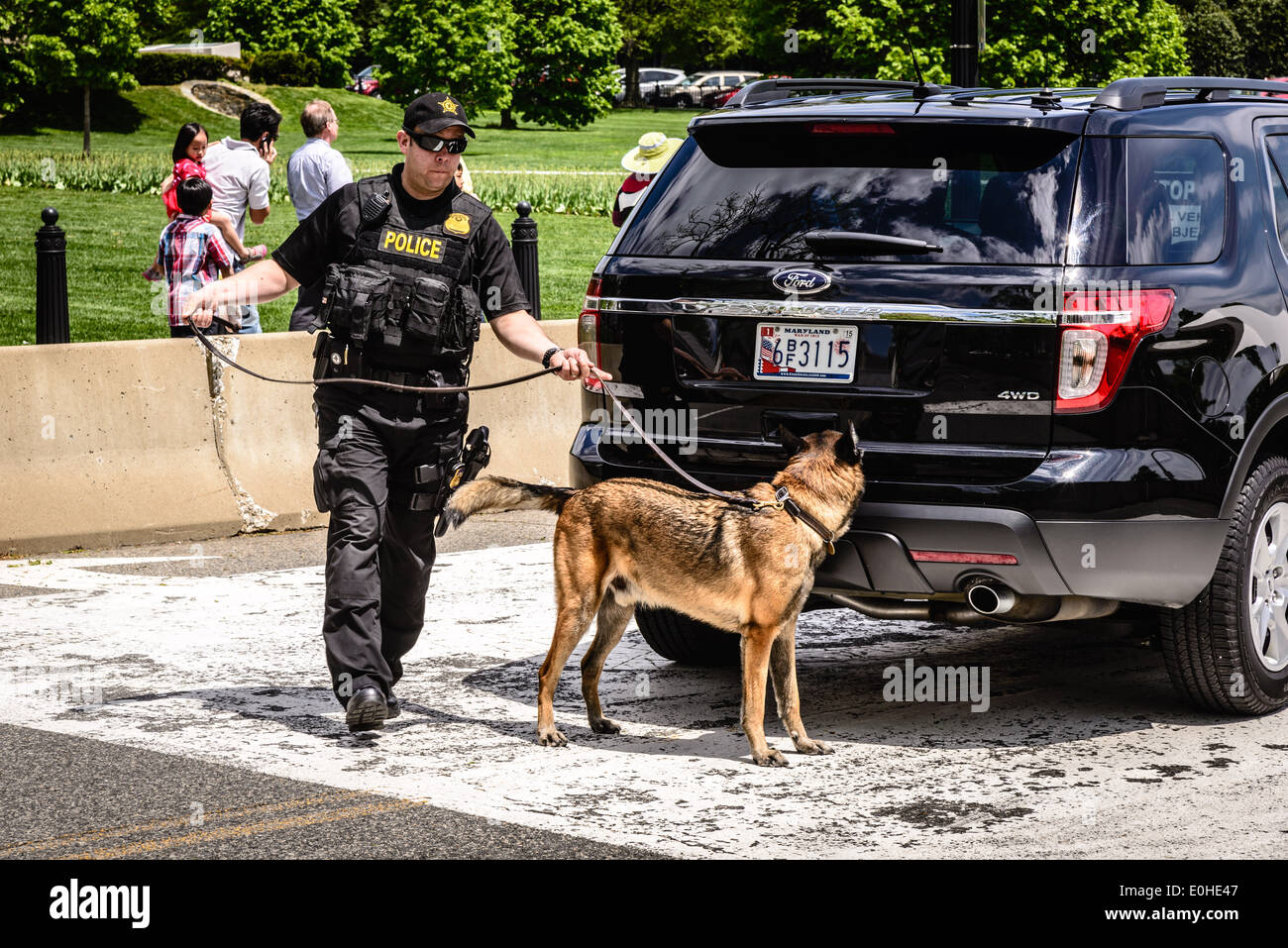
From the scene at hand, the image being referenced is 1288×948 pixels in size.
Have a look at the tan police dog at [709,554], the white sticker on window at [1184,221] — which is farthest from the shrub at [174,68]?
the white sticker on window at [1184,221]

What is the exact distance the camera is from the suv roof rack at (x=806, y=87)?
6745 millimetres

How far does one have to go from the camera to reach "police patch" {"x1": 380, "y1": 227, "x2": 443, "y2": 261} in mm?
6133

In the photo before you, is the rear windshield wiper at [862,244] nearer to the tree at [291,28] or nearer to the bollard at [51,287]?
the bollard at [51,287]

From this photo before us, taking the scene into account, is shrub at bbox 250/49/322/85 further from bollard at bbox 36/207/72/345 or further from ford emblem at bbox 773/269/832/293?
ford emblem at bbox 773/269/832/293

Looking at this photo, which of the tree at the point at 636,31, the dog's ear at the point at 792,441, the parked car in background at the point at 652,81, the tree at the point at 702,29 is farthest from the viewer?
the parked car in background at the point at 652,81

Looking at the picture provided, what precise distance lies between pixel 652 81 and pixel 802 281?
7708 centimetres

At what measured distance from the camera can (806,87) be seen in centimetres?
722

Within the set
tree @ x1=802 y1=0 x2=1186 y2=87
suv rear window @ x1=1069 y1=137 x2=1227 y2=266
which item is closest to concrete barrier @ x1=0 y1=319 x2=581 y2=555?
suv rear window @ x1=1069 y1=137 x2=1227 y2=266

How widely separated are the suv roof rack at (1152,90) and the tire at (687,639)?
8.06 feet

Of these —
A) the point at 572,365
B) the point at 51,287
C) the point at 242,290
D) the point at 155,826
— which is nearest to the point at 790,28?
the point at 51,287

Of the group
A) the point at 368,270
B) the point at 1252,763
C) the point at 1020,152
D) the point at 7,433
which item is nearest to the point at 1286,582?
the point at 1252,763

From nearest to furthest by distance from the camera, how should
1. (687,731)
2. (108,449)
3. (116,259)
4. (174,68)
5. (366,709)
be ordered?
1. (366,709)
2. (687,731)
3. (108,449)
4. (116,259)
5. (174,68)

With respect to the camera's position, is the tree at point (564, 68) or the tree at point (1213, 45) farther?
the tree at point (564, 68)

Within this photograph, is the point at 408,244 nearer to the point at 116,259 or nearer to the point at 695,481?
the point at 695,481
